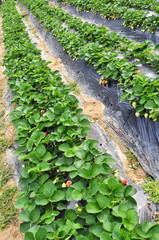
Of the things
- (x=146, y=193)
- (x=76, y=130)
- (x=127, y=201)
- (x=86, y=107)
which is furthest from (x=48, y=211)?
(x=86, y=107)

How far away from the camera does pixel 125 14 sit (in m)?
6.32

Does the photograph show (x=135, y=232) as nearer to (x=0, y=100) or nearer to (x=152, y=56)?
(x=152, y=56)

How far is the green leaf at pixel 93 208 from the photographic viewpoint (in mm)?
1631

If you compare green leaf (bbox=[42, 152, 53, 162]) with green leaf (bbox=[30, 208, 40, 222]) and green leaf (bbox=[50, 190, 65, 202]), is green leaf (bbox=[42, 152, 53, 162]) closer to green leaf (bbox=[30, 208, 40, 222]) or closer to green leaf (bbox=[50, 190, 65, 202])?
green leaf (bbox=[50, 190, 65, 202])

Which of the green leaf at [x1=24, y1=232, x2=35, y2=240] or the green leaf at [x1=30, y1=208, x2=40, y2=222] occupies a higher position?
the green leaf at [x1=24, y1=232, x2=35, y2=240]

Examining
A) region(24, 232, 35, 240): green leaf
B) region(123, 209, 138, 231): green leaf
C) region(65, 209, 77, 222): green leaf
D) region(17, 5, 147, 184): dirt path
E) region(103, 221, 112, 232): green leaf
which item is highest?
region(123, 209, 138, 231): green leaf

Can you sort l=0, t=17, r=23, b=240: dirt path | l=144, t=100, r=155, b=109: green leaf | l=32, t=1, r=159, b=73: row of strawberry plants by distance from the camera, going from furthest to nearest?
l=32, t=1, r=159, b=73: row of strawberry plants, l=144, t=100, r=155, b=109: green leaf, l=0, t=17, r=23, b=240: dirt path

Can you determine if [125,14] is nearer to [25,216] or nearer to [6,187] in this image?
[6,187]

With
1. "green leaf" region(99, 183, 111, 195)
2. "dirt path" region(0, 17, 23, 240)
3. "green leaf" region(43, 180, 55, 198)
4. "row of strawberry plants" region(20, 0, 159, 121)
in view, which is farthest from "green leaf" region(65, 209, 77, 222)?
"row of strawberry plants" region(20, 0, 159, 121)

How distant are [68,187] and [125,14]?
21.0 feet

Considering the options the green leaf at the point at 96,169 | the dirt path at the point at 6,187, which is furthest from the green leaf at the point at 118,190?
the dirt path at the point at 6,187

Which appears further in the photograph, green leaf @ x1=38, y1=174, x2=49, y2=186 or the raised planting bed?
the raised planting bed

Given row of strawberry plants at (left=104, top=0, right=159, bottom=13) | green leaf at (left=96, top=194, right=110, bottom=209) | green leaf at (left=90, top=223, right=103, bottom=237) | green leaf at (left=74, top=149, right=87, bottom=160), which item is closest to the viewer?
green leaf at (left=90, top=223, right=103, bottom=237)

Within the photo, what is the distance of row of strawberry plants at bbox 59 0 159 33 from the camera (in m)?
5.62
